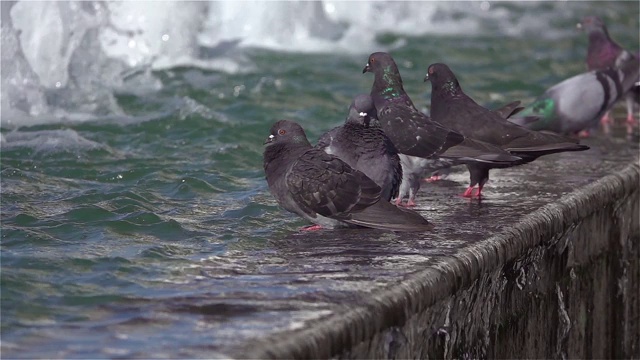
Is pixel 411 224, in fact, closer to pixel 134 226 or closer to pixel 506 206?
pixel 506 206

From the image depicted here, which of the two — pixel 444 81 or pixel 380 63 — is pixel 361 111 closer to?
pixel 380 63

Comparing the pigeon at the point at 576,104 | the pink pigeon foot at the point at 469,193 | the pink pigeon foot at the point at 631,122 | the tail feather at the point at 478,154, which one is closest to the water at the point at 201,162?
the pink pigeon foot at the point at 469,193

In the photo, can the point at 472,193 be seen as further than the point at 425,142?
Yes

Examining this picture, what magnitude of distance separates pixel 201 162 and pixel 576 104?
266 centimetres

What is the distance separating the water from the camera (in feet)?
13.8

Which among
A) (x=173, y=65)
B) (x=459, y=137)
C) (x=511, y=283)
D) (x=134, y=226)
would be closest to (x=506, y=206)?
(x=459, y=137)

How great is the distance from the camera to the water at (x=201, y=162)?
420cm

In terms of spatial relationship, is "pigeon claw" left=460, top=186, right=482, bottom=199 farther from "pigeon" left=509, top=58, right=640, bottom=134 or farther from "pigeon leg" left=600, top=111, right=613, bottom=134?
"pigeon leg" left=600, top=111, right=613, bottom=134

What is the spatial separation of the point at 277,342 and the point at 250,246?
1.75 meters

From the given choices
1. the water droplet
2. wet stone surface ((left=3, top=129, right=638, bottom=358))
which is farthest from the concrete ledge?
the water droplet

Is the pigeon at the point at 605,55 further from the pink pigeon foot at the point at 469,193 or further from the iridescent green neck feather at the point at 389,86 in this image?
the iridescent green neck feather at the point at 389,86

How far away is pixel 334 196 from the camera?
17.7 feet

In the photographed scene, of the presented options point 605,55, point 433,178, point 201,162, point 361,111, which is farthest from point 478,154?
point 605,55

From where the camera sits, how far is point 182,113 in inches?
397
